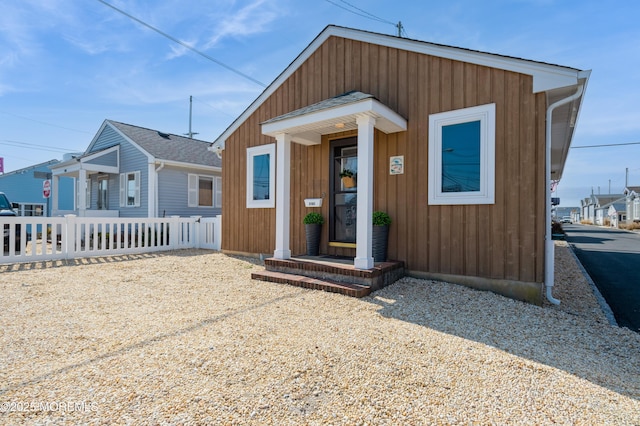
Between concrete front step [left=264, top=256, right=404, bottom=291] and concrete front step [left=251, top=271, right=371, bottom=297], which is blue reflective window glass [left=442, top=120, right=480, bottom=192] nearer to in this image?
concrete front step [left=264, top=256, right=404, bottom=291]

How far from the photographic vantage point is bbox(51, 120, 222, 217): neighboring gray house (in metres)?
12.2

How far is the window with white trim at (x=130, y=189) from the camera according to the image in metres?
12.6

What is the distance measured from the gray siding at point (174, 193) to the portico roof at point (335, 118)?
8.13 m

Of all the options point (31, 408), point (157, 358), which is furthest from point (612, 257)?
point (31, 408)

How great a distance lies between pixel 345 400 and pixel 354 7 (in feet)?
32.5

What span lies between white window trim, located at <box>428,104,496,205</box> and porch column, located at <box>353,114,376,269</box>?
115 centimetres

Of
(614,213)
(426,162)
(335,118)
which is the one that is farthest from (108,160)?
(614,213)

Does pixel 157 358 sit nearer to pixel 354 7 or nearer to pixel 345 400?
pixel 345 400

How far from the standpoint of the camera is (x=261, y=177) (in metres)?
7.55

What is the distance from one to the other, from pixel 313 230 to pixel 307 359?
13.0 feet

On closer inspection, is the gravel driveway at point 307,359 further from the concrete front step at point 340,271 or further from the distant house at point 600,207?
the distant house at point 600,207

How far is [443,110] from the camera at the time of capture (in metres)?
5.11

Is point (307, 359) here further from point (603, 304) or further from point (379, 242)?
point (603, 304)

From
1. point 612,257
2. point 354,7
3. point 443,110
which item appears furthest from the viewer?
point 612,257
